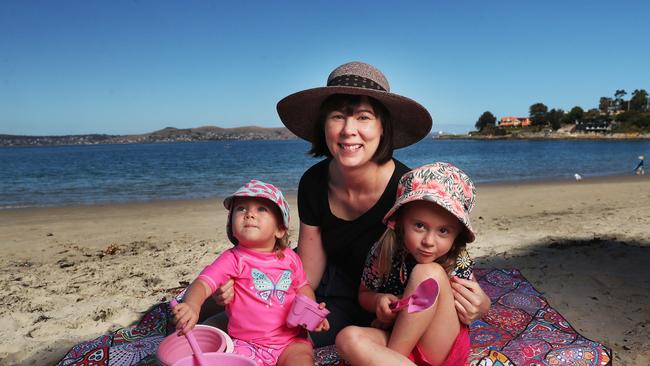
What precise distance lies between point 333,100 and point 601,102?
130m

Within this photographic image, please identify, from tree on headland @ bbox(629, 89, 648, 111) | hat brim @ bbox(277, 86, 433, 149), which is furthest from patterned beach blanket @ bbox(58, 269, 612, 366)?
tree on headland @ bbox(629, 89, 648, 111)

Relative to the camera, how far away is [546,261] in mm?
5008

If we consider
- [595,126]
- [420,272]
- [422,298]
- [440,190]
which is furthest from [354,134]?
[595,126]

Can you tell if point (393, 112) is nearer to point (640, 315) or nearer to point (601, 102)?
point (640, 315)

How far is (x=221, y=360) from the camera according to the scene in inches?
73.7

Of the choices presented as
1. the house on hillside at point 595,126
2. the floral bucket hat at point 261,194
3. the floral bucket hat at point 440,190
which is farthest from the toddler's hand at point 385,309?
the house on hillside at point 595,126

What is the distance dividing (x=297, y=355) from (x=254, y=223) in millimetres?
676

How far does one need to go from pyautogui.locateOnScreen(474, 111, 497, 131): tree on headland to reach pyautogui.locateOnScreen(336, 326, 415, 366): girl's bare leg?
12496 centimetres

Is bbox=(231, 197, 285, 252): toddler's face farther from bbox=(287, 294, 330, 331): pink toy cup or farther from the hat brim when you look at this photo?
the hat brim

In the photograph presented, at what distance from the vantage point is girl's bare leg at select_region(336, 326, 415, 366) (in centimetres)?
196

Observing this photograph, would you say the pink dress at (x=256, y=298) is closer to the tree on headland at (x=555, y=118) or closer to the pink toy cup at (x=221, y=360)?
the pink toy cup at (x=221, y=360)

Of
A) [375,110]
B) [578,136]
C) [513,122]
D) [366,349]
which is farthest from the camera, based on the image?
[513,122]

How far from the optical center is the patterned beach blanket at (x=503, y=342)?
2.52 m

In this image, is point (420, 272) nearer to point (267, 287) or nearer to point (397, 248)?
point (397, 248)
